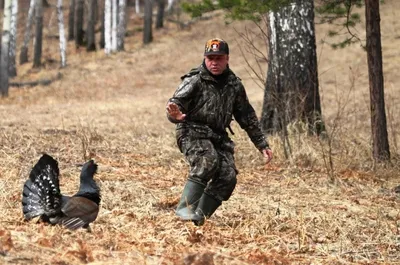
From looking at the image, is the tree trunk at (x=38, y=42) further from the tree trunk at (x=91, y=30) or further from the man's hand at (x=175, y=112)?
the man's hand at (x=175, y=112)

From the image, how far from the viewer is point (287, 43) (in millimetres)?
13812

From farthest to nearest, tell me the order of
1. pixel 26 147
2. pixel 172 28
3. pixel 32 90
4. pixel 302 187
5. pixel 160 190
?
pixel 172 28 < pixel 32 90 < pixel 26 147 < pixel 302 187 < pixel 160 190

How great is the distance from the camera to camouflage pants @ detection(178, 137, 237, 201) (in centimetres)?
699

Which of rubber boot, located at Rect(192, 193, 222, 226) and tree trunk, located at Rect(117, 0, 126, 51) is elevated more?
tree trunk, located at Rect(117, 0, 126, 51)

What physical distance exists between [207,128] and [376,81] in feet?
15.5

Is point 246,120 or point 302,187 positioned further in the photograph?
point 302,187

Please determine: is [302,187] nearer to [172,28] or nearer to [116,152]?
[116,152]

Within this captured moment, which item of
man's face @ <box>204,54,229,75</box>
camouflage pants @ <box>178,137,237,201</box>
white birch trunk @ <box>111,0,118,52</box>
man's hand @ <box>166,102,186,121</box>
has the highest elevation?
white birch trunk @ <box>111,0,118,52</box>

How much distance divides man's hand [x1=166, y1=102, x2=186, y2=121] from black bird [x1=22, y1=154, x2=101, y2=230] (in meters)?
0.98

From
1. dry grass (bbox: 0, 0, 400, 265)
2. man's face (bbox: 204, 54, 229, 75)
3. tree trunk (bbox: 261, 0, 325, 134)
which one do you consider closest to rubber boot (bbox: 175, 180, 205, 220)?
dry grass (bbox: 0, 0, 400, 265)

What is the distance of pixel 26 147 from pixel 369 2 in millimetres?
5235

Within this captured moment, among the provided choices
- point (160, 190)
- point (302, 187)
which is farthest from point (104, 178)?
point (302, 187)

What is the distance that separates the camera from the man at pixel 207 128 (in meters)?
6.97

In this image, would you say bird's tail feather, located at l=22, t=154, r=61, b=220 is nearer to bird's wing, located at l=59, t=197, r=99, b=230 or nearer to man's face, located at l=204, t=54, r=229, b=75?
bird's wing, located at l=59, t=197, r=99, b=230
